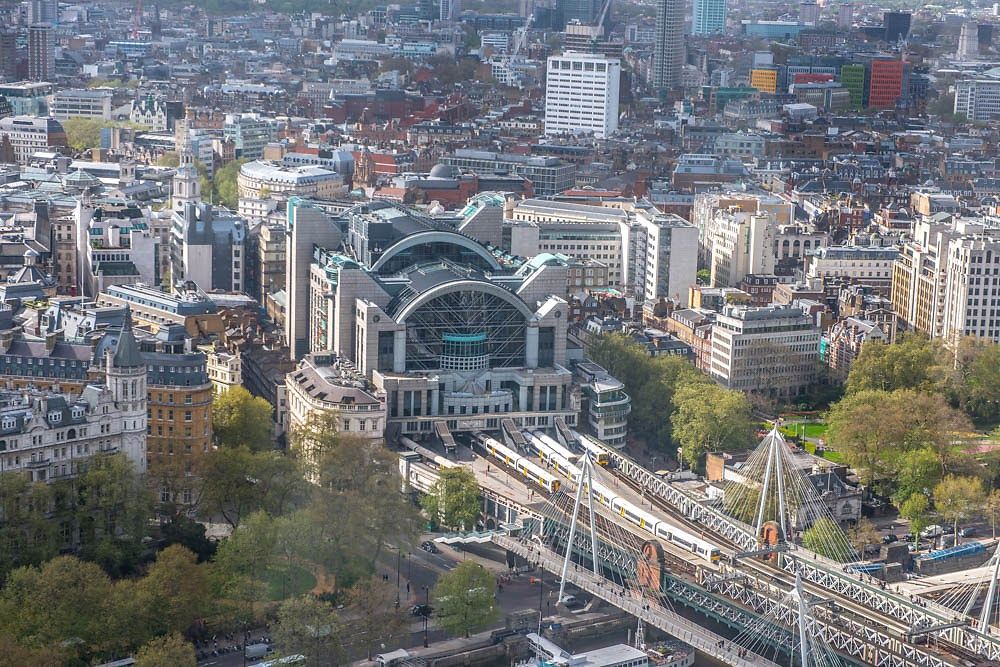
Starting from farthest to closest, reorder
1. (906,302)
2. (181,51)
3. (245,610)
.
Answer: (181,51)
(906,302)
(245,610)

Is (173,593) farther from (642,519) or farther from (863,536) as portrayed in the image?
(863,536)

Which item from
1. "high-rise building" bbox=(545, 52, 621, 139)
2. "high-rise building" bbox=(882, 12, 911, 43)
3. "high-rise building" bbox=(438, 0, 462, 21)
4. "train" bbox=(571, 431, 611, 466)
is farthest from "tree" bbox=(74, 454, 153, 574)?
"high-rise building" bbox=(438, 0, 462, 21)

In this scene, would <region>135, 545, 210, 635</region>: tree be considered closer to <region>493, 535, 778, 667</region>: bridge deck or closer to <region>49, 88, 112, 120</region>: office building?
<region>493, 535, 778, 667</region>: bridge deck

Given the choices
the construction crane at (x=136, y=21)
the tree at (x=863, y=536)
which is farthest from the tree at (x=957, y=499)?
the construction crane at (x=136, y=21)

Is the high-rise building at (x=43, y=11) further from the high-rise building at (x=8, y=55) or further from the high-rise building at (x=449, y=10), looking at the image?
the high-rise building at (x=449, y=10)

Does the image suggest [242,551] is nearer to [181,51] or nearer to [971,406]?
[971,406]

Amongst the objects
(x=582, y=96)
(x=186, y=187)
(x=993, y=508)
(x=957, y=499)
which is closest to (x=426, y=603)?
(x=957, y=499)

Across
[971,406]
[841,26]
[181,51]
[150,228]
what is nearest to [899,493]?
[971,406]
